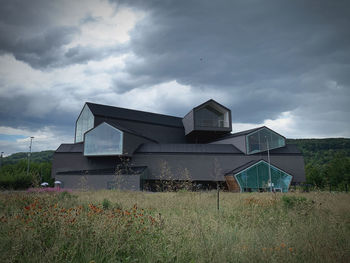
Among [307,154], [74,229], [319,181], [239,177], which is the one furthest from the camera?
[307,154]

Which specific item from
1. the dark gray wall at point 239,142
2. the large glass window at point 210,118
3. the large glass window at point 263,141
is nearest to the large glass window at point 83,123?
the large glass window at point 210,118

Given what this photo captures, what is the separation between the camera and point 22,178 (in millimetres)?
19141

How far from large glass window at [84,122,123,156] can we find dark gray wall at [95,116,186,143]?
5.86 m

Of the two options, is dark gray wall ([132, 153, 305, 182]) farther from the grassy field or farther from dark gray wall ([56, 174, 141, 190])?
the grassy field

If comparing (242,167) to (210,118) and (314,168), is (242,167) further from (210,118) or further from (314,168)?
(314,168)

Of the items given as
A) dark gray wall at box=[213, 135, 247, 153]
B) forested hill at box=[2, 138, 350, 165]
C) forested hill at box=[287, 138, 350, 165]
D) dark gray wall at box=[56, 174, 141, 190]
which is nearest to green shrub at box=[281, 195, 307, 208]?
dark gray wall at box=[56, 174, 141, 190]

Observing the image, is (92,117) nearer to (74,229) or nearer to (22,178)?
(22,178)

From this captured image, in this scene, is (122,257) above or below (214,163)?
below

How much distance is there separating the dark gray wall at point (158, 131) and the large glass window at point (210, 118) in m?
4.87

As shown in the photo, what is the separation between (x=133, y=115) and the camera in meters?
36.3

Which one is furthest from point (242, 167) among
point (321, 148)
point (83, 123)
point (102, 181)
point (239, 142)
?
point (321, 148)

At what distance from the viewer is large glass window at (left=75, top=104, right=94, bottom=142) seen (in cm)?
3315

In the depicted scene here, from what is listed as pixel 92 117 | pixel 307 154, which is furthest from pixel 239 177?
pixel 307 154

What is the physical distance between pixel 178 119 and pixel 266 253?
3857cm
